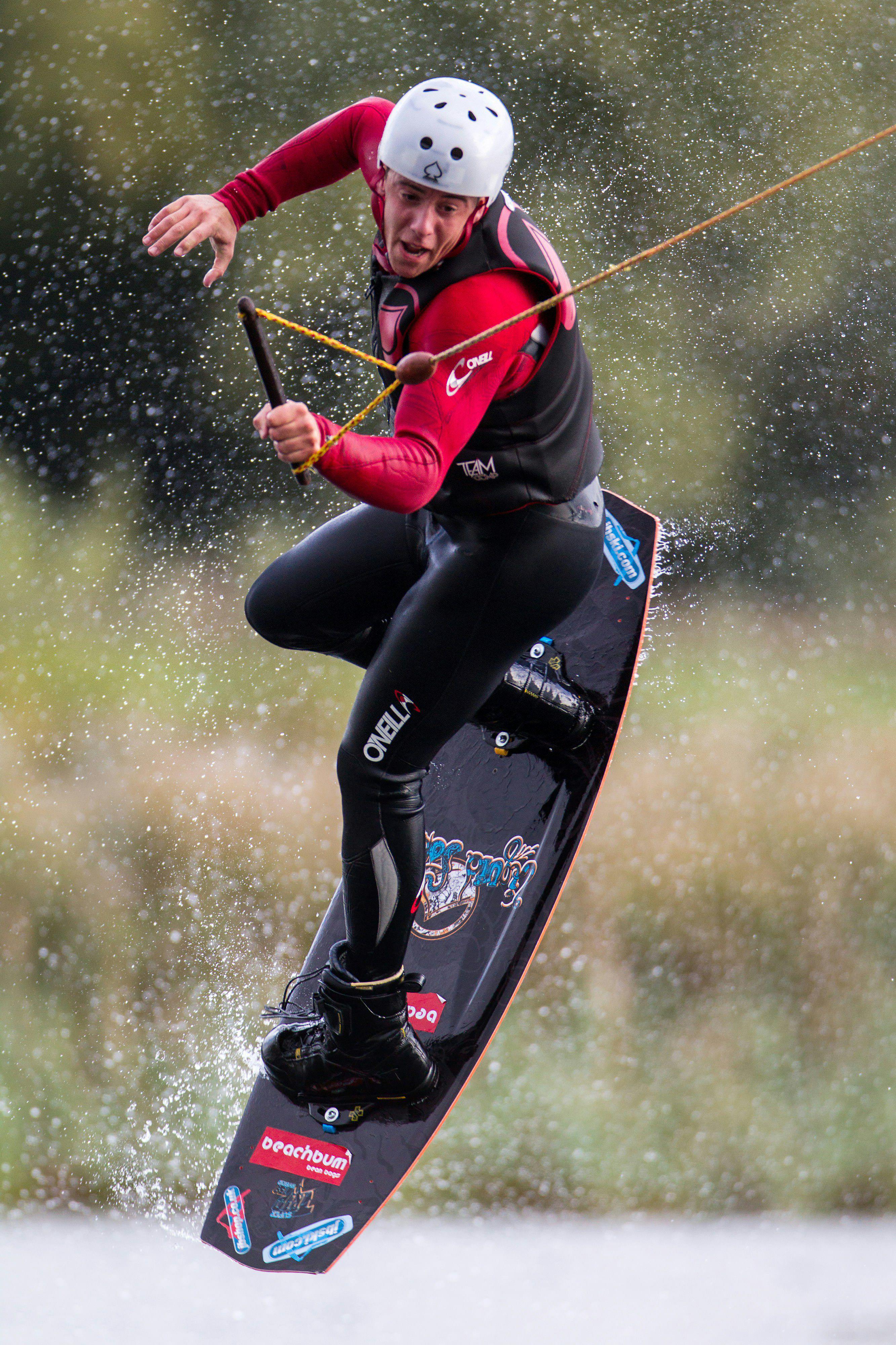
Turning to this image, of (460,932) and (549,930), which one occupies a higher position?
(460,932)

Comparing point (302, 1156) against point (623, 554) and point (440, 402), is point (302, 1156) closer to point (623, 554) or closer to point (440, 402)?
point (623, 554)

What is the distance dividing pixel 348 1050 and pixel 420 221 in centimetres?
166

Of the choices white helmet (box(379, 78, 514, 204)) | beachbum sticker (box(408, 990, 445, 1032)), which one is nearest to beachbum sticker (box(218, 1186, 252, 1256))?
beachbum sticker (box(408, 990, 445, 1032))

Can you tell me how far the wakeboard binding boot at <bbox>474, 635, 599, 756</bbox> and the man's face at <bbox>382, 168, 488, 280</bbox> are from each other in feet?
3.94

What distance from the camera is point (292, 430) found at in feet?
4.73

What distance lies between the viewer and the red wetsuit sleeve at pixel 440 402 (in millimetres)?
1514

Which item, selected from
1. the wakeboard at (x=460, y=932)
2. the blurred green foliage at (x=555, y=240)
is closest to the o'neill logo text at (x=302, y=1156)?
the wakeboard at (x=460, y=932)

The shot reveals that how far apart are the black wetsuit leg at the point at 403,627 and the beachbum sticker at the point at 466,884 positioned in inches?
15.9

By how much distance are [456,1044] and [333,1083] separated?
278mm

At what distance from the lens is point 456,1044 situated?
2.73 meters

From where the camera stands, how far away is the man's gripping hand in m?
1.43

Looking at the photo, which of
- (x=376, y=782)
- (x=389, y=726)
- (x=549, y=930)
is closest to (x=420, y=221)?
(x=389, y=726)

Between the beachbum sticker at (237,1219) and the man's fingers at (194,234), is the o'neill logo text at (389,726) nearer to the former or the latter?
the man's fingers at (194,234)

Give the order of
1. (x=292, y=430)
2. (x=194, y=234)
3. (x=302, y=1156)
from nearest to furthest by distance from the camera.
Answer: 1. (x=292, y=430)
2. (x=194, y=234)
3. (x=302, y=1156)
